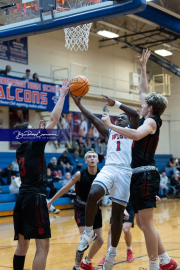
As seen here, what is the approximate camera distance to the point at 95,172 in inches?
211

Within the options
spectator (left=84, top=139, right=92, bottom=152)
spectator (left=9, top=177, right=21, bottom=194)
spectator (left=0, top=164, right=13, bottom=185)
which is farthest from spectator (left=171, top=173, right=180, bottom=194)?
spectator (left=9, top=177, right=21, bottom=194)

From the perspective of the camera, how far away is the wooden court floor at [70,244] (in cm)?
539

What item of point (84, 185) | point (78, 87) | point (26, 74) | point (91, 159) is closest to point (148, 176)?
point (91, 159)

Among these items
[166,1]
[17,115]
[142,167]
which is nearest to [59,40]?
[17,115]

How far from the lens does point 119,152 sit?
4.29m

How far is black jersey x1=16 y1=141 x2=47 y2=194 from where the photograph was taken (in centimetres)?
394

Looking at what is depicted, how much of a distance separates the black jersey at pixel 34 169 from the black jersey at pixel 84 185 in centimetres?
133

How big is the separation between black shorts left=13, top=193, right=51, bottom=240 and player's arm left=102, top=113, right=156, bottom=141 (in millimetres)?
1128

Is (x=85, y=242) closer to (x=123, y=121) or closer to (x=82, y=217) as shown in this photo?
(x=82, y=217)

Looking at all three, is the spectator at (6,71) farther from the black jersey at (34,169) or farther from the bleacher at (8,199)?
the black jersey at (34,169)

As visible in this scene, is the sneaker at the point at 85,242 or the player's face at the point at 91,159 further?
the player's face at the point at 91,159

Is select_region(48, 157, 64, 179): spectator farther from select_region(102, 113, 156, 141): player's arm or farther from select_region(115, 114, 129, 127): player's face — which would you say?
select_region(102, 113, 156, 141): player's arm

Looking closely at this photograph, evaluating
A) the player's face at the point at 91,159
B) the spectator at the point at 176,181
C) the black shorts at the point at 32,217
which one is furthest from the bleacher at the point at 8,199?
the black shorts at the point at 32,217

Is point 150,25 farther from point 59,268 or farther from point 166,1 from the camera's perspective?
point 59,268
